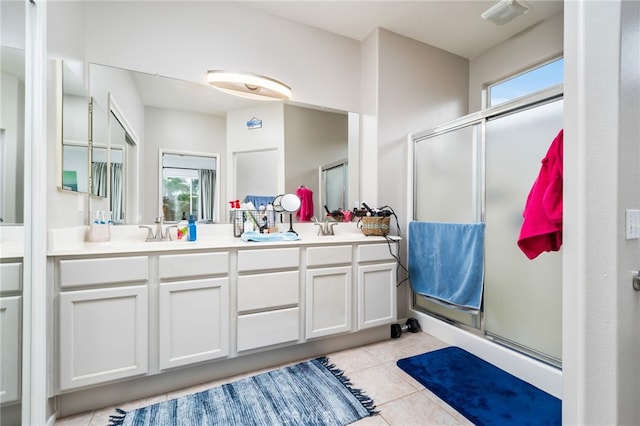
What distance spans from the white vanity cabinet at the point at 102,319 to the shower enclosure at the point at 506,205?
229 cm

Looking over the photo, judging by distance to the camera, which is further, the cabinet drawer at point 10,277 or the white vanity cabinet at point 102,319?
the white vanity cabinet at point 102,319

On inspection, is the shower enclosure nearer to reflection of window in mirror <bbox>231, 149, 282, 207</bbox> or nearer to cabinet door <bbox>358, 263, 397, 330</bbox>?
cabinet door <bbox>358, 263, 397, 330</bbox>

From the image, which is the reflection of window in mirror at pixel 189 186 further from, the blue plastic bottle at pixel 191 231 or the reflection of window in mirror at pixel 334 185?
the reflection of window in mirror at pixel 334 185

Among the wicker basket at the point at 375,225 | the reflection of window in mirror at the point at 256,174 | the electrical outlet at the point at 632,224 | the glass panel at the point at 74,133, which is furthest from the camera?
the wicker basket at the point at 375,225

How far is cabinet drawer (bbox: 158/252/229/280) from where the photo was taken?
61.5 inches

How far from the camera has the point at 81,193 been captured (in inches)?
66.7

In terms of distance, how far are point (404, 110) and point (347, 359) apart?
2.36 metres

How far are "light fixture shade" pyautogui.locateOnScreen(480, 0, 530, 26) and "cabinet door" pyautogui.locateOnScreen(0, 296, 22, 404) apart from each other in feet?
11.1

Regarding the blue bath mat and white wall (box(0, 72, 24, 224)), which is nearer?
white wall (box(0, 72, 24, 224))

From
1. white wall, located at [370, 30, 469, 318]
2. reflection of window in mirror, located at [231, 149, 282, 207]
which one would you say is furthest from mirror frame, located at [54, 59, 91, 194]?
white wall, located at [370, 30, 469, 318]

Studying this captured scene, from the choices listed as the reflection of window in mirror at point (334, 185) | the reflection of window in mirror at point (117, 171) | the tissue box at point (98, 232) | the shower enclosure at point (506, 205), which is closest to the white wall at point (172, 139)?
the reflection of window in mirror at point (117, 171)

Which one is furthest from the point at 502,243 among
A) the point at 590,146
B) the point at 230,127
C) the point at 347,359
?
the point at 230,127

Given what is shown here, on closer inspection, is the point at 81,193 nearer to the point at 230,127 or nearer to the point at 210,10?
the point at 230,127

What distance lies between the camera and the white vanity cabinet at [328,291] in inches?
77.4
